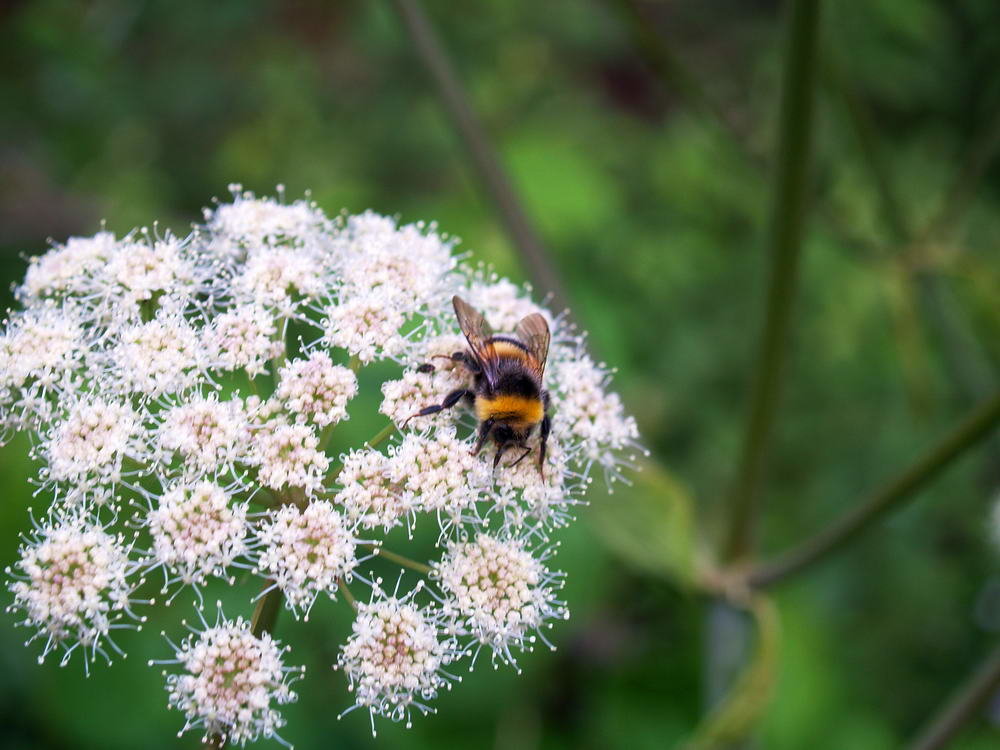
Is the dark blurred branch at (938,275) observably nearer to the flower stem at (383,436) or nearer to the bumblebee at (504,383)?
the bumblebee at (504,383)

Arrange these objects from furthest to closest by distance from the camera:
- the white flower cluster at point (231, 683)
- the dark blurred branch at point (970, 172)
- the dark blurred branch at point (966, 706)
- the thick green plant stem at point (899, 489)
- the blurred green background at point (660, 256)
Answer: the blurred green background at point (660, 256) → the dark blurred branch at point (970, 172) → the dark blurred branch at point (966, 706) → the thick green plant stem at point (899, 489) → the white flower cluster at point (231, 683)

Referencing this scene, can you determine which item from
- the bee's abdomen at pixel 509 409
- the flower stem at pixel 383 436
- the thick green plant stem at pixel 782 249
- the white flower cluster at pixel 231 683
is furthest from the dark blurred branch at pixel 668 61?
the white flower cluster at pixel 231 683

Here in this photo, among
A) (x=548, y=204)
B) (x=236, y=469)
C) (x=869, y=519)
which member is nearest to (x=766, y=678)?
(x=869, y=519)

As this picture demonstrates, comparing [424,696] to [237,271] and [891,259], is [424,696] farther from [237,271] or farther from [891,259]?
[891,259]

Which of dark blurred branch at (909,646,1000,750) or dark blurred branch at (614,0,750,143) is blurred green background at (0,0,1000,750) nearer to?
dark blurred branch at (614,0,750,143)

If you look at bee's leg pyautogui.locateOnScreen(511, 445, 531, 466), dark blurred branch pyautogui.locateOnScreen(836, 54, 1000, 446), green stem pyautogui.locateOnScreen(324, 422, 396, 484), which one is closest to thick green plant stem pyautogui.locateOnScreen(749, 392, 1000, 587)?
dark blurred branch pyautogui.locateOnScreen(836, 54, 1000, 446)

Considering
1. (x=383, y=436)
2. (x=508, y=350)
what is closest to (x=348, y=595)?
(x=383, y=436)
